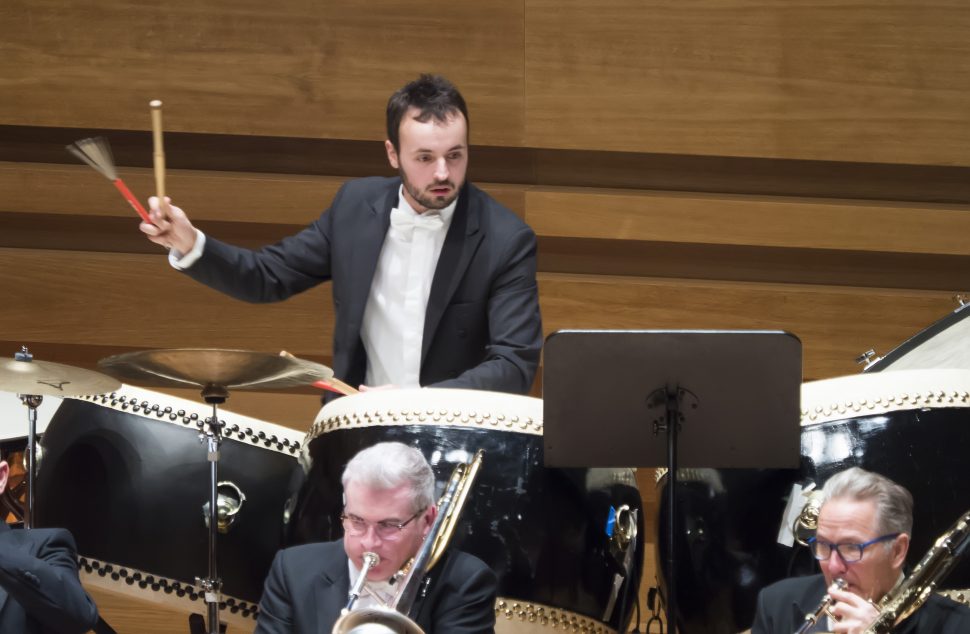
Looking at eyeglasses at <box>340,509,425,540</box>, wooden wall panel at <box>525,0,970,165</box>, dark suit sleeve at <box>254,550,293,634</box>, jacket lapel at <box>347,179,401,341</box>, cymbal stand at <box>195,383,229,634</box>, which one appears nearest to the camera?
eyeglasses at <box>340,509,425,540</box>

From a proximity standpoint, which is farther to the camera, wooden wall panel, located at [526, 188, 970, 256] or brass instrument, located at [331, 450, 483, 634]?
wooden wall panel, located at [526, 188, 970, 256]

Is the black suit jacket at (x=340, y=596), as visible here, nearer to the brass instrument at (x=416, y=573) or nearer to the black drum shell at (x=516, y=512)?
the brass instrument at (x=416, y=573)

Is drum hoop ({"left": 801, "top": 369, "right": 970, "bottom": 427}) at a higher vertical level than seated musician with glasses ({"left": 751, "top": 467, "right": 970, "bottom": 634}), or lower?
higher

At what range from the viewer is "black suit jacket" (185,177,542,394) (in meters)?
3.23

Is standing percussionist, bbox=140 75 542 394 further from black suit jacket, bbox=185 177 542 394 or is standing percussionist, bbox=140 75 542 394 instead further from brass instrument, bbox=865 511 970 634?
brass instrument, bbox=865 511 970 634

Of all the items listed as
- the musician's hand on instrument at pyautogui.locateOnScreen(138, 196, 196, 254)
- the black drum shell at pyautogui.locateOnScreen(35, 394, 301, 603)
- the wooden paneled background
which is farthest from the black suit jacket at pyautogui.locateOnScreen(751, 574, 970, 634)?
the wooden paneled background

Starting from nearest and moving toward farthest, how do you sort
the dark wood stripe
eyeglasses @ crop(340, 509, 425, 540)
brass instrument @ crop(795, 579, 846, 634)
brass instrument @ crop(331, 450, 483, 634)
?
brass instrument @ crop(331, 450, 483, 634)
brass instrument @ crop(795, 579, 846, 634)
eyeglasses @ crop(340, 509, 425, 540)
the dark wood stripe

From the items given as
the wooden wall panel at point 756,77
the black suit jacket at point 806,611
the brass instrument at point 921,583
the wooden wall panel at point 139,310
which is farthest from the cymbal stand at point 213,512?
the wooden wall panel at point 756,77

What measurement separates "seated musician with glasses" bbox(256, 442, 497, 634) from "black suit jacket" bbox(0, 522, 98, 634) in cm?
35

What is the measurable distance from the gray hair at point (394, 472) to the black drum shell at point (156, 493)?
1.98 ft

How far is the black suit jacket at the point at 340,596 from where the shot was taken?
2.44m

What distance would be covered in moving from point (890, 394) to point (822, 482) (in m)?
0.21

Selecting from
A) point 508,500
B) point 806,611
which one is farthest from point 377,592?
point 806,611

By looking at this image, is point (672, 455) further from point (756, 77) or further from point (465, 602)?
point (756, 77)
